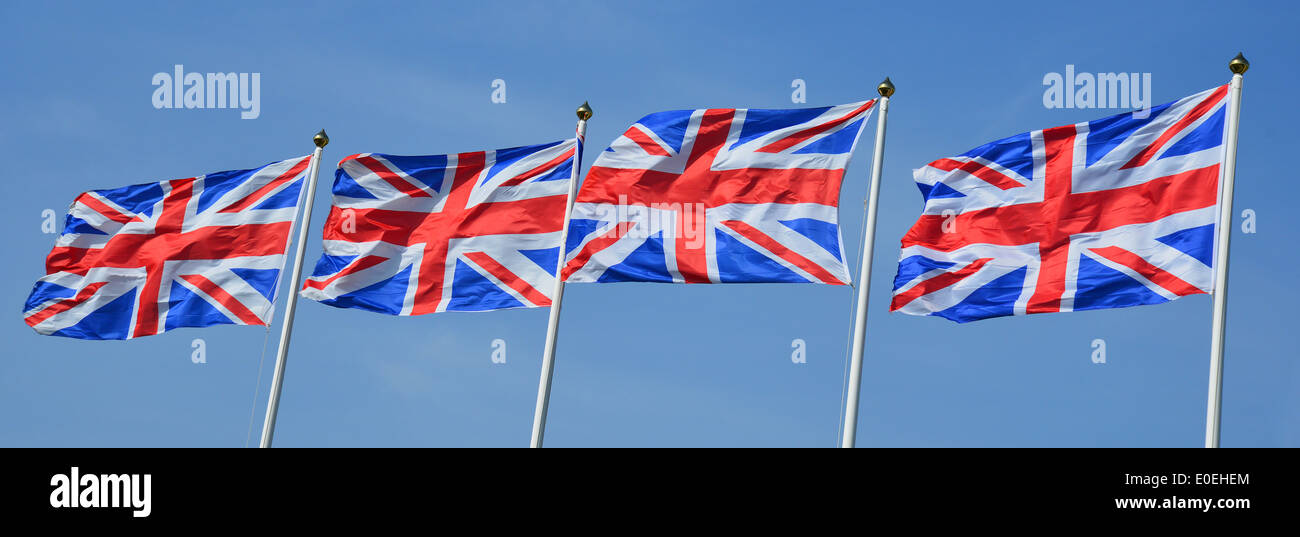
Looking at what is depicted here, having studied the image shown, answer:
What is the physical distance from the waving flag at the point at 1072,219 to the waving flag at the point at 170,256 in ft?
38.8

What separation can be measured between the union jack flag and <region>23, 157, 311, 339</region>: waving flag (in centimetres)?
647

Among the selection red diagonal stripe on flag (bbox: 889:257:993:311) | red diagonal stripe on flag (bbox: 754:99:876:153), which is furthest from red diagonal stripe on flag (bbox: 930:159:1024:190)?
red diagonal stripe on flag (bbox: 754:99:876:153)

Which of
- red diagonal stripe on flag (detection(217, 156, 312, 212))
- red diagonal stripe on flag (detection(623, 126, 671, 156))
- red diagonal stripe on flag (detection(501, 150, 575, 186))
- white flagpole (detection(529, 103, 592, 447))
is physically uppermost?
red diagonal stripe on flag (detection(623, 126, 671, 156))

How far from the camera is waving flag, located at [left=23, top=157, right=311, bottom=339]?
88.4 ft

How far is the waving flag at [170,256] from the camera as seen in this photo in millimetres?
26953

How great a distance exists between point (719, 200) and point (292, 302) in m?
8.07

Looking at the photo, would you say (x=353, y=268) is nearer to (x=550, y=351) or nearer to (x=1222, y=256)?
(x=550, y=351)

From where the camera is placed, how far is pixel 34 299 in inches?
1103

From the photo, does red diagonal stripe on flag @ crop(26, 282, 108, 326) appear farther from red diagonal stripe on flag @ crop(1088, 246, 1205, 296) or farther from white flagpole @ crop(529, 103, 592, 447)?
red diagonal stripe on flag @ crop(1088, 246, 1205, 296)

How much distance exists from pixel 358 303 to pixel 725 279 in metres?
6.83

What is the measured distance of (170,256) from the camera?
27.5m

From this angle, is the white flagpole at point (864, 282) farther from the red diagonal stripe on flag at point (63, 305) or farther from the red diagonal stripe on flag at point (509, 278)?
the red diagonal stripe on flag at point (63, 305)
